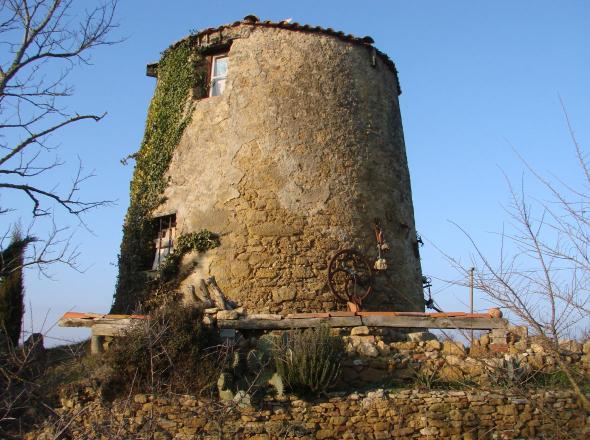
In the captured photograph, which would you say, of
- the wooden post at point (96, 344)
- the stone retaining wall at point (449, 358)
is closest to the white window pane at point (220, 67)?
the wooden post at point (96, 344)

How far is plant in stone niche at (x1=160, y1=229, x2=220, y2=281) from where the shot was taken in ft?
40.0

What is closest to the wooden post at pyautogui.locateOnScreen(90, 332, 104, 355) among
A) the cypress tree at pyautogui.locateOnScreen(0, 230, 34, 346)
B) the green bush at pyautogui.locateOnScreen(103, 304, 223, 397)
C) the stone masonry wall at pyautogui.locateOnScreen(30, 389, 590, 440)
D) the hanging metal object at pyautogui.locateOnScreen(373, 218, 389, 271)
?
the green bush at pyautogui.locateOnScreen(103, 304, 223, 397)

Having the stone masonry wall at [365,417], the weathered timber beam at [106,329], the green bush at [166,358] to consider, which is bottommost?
the stone masonry wall at [365,417]

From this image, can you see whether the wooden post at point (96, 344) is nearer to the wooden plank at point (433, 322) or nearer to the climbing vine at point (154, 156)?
the climbing vine at point (154, 156)

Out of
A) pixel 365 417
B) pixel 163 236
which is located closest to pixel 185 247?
pixel 163 236

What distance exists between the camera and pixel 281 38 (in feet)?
43.4

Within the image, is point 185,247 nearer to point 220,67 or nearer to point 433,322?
point 220,67

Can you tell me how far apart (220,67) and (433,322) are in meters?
7.08

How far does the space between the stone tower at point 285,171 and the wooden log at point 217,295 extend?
0.47 metres

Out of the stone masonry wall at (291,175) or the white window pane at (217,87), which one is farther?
the white window pane at (217,87)

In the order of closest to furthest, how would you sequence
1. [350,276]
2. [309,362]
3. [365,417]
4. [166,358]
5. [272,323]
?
1. [365,417]
2. [309,362]
3. [166,358]
4. [272,323]
5. [350,276]

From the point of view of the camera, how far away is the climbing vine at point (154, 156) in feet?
42.8

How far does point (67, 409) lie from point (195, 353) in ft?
6.65

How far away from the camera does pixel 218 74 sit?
1362 cm
